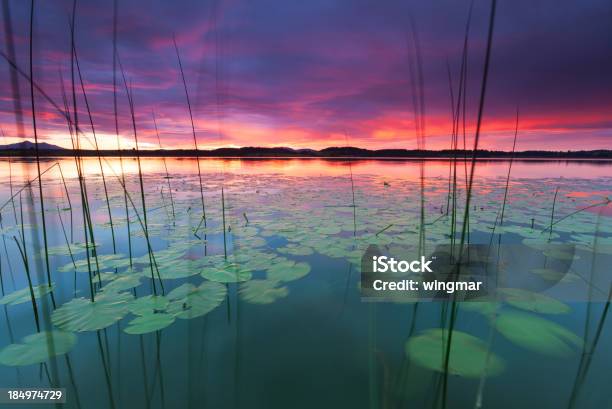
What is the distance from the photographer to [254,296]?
265 centimetres

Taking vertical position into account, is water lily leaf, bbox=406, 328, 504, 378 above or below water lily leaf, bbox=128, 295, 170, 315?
below

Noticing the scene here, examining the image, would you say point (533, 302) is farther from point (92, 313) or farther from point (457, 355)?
point (92, 313)

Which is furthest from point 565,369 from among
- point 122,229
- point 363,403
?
point 122,229

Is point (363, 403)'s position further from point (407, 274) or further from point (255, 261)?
point (255, 261)

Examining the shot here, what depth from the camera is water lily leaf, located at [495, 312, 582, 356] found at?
1.99m

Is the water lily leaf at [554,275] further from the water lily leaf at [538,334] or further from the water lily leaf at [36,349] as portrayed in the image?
the water lily leaf at [36,349]

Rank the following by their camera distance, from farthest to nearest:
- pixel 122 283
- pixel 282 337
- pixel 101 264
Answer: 1. pixel 101 264
2. pixel 122 283
3. pixel 282 337

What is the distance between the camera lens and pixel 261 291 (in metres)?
2.75

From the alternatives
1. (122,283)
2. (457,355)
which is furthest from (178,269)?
(457,355)

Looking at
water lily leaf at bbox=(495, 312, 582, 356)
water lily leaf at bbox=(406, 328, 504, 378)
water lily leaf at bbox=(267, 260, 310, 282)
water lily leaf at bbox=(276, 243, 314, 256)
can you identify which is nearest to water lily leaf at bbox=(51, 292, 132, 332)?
water lily leaf at bbox=(267, 260, 310, 282)

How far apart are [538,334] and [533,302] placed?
17.4 inches

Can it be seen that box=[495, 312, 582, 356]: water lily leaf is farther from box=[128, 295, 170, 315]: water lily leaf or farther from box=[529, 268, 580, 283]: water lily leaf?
box=[128, 295, 170, 315]: water lily leaf

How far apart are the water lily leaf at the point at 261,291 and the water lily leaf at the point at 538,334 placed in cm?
190

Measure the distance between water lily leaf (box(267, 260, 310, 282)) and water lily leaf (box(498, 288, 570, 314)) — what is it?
193 centimetres
